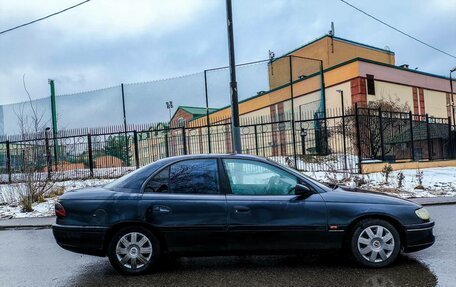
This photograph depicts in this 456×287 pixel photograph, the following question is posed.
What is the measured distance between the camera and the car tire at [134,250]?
5.31 metres

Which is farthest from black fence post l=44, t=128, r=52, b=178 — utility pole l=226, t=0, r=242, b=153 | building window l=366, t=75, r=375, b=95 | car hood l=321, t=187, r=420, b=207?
building window l=366, t=75, r=375, b=95

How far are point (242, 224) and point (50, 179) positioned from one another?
10603 mm

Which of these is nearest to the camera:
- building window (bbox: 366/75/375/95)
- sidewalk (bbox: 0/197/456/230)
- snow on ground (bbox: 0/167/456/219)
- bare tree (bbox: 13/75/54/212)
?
sidewalk (bbox: 0/197/456/230)

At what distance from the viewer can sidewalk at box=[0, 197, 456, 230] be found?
10.0 meters

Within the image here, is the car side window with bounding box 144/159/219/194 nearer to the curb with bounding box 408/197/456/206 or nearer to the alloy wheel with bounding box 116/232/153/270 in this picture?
the alloy wheel with bounding box 116/232/153/270

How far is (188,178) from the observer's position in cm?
555

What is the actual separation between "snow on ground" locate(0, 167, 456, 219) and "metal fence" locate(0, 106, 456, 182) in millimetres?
531

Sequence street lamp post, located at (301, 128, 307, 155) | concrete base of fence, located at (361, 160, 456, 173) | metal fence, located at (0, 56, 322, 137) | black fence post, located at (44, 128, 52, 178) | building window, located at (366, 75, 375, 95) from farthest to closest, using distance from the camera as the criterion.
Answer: building window, located at (366, 75, 375, 95), metal fence, located at (0, 56, 322, 137), street lamp post, located at (301, 128, 307, 155), concrete base of fence, located at (361, 160, 456, 173), black fence post, located at (44, 128, 52, 178)

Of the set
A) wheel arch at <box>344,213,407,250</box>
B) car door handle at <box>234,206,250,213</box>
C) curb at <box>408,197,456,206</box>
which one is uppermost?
car door handle at <box>234,206,250,213</box>

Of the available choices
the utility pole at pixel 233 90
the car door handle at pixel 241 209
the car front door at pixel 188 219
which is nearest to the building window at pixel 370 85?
the utility pole at pixel 233 90

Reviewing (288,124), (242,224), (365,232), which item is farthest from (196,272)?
(288,124)

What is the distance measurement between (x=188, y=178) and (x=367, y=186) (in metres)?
9.61

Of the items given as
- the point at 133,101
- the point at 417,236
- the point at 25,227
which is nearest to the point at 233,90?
the point at 25,227

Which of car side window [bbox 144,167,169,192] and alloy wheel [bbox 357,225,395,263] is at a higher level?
car side window [bbox 144,167,169,192]
